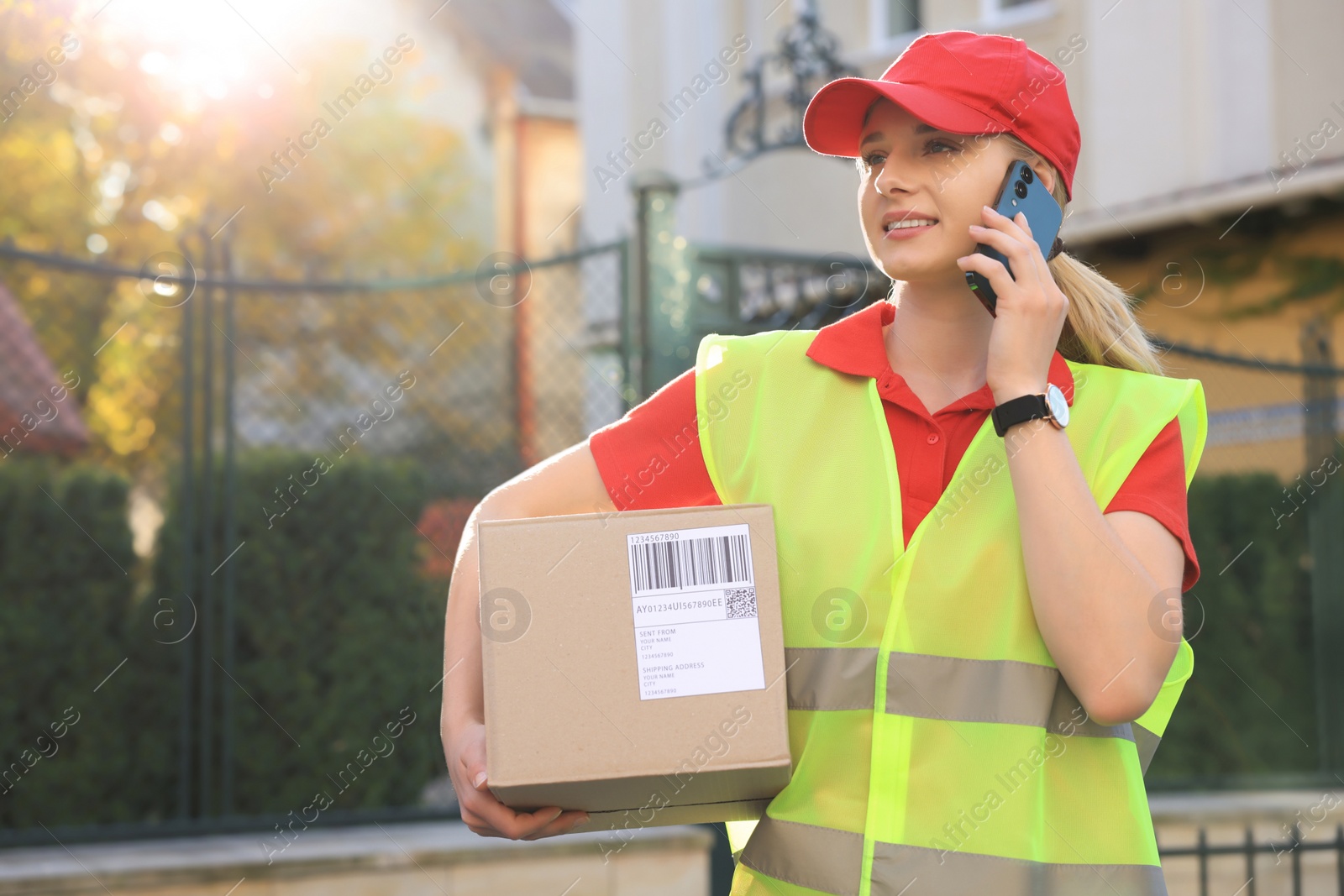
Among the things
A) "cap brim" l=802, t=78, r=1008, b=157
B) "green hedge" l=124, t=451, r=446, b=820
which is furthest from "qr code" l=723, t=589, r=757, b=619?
"green hedge" l=124, t=451, r=446, b=820

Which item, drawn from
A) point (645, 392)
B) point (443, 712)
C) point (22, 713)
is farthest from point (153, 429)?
point (443, 712)

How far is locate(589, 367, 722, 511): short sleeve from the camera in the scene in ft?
6.51

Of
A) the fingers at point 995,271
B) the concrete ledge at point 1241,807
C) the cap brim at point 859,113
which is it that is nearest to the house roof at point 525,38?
the concrete ledge at point 1241,807

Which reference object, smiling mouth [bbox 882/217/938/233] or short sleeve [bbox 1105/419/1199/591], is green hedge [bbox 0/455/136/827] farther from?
Result: short sleeve [bbox 1105/419/1199/591]

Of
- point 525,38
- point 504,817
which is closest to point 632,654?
point 504,817

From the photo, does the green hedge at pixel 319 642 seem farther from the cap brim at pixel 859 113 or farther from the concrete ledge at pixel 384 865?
the cap brim at pixel 859 113

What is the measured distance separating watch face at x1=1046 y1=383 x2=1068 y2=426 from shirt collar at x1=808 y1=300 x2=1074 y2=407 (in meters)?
0.07

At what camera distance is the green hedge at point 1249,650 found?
7176 millimetres

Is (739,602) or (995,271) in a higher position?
(995,271)

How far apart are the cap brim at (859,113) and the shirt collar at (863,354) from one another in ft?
0.88

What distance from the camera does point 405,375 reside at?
505cm

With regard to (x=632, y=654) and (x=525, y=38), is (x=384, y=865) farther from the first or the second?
(x=525, y=38)

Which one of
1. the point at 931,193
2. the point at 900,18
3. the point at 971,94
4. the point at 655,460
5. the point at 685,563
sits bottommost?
the point at 685,563

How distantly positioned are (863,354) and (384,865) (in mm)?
3160
